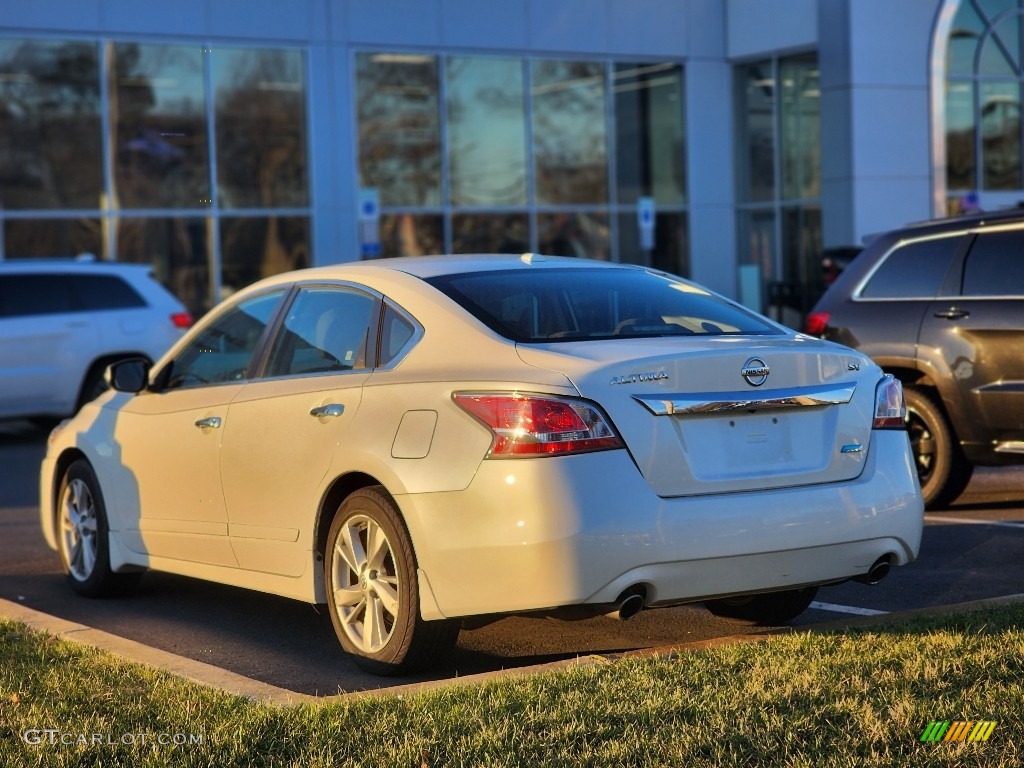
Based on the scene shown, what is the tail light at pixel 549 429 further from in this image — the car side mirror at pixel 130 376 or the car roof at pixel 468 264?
the car side mirror at pixel 130 376

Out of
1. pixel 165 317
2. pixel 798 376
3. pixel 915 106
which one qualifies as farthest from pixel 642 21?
pixel 798 376

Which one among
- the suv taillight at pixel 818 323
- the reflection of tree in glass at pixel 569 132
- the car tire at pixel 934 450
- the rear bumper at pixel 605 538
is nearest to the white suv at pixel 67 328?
the suv taillight at pixel 818 323

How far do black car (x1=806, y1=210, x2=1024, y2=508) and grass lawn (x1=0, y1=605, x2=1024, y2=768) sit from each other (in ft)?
12.3

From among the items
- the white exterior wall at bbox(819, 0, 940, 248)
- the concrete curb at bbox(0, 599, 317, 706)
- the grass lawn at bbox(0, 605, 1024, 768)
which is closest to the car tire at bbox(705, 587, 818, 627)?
the grass lawn at bbox(0, 605, 1024, 768)

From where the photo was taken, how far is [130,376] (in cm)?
761

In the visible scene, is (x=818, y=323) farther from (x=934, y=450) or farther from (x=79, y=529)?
(x=79, y=529)

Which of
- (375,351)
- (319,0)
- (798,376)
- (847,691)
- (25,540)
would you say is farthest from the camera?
(319,0)

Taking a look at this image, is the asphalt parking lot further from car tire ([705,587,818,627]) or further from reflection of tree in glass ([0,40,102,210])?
reflection of tree in glass ([0,40,102,210])

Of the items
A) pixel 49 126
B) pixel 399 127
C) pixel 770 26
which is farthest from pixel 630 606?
pixel 770 26

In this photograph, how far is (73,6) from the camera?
82.0ft

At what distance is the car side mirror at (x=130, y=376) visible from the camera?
7.59 metres

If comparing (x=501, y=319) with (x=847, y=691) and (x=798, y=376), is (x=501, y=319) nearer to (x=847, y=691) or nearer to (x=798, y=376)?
(x=798, y=376)

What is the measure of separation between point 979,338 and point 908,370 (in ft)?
2.03

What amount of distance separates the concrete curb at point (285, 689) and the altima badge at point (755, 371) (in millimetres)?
988
